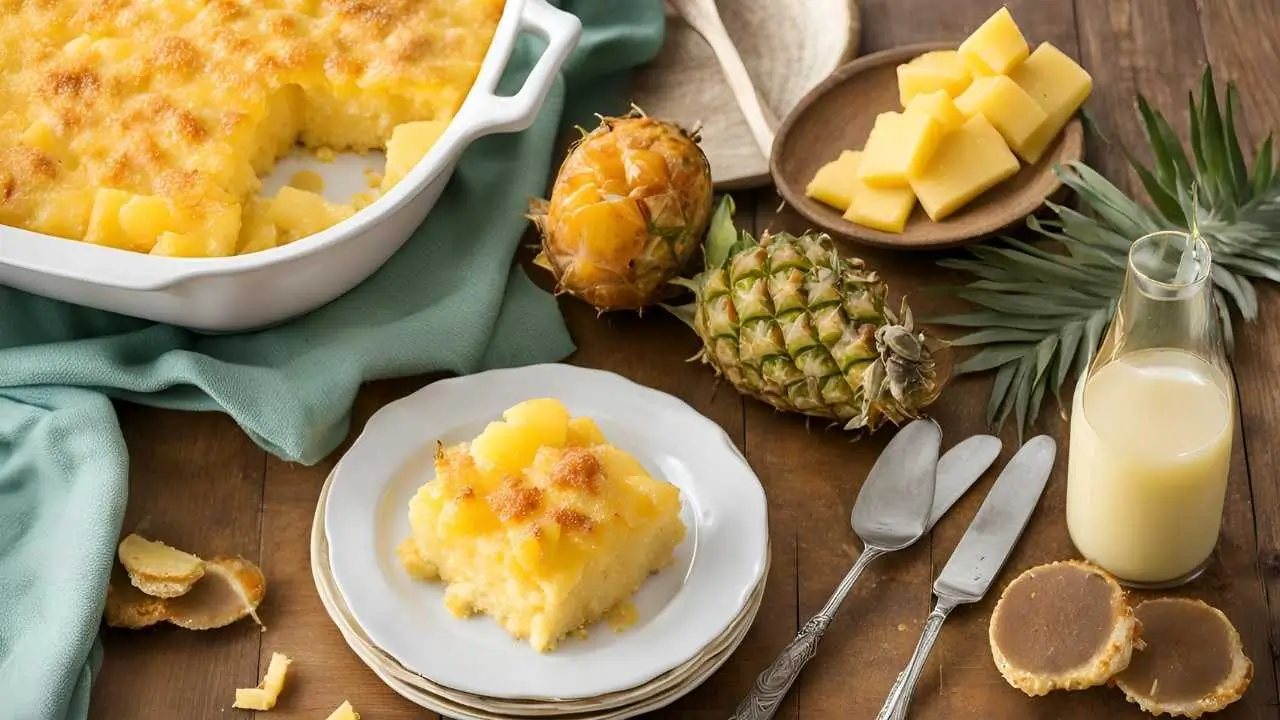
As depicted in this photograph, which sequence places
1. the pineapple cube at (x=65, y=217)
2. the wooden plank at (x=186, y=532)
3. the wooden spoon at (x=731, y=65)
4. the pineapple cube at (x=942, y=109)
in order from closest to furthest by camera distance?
1. the wooden plank at (x=186, y=532)
2. the pineapple cube at (x=65, y=217)
3. the pineapple cube at (x=942, y=109)
4. the wooden spoon at (x=731, y=65)

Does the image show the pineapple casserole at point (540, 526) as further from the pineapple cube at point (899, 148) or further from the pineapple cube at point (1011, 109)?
the pineapple cube at point (1011, 109)

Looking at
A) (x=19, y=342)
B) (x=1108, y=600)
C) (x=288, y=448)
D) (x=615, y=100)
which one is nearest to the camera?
(x=1108, y=600)

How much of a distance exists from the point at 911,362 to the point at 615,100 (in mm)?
947

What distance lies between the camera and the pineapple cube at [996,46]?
98.2 inches

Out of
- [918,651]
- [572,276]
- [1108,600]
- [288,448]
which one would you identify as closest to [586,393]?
[572,276]

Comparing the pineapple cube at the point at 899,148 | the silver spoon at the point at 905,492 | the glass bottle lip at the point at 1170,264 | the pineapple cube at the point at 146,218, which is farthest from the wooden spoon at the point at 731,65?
the pineapple cube at the point at 146,218

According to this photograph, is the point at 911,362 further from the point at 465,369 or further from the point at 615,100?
the point at 615,100

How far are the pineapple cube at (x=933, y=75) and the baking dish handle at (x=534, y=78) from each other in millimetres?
554

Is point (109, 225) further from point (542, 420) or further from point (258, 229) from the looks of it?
point (542, 420)

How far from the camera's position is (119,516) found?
84.6 inches

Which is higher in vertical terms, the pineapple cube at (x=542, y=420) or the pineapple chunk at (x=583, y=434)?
the pineapple cube at (x=542, y=420)

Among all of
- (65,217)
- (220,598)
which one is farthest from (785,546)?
(65,217)

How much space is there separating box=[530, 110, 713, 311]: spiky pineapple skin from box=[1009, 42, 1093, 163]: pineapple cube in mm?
563

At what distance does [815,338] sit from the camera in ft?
7.00
